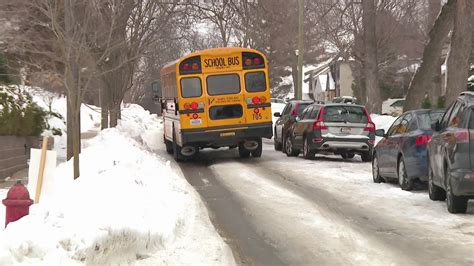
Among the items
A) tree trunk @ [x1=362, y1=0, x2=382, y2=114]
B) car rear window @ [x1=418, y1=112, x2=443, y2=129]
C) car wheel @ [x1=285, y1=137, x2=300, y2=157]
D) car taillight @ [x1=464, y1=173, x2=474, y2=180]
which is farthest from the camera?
tree trunk @ [x1=362, y1=0, x2=382, y2=114]

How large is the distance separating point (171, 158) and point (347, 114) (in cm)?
593

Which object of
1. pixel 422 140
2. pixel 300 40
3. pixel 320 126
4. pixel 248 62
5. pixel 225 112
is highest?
pixel 300 40

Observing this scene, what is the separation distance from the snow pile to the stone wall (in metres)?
8.22

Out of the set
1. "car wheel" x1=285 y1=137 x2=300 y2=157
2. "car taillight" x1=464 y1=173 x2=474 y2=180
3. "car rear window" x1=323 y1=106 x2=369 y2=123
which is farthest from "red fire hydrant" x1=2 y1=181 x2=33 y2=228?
"car wheel" x1=285 y1=137 x2=300 y2=157

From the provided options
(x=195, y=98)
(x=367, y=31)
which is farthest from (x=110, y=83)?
(x=367, y=31)

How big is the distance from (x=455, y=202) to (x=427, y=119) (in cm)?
306

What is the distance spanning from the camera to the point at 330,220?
9492 millimetres

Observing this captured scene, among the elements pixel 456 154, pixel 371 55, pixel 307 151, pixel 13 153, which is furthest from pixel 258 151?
pixel 371 55

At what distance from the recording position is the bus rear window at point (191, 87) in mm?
17953

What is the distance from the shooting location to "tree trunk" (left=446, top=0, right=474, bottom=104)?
759 inches

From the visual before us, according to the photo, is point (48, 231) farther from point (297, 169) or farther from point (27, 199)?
point (297, 169)

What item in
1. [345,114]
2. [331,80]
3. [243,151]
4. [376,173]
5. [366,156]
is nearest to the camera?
[376,173]

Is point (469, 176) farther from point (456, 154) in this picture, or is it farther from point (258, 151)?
point (258, 151)

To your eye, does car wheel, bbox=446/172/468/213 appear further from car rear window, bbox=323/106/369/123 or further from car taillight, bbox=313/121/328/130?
car rear window, bbox=323/106/369/123
